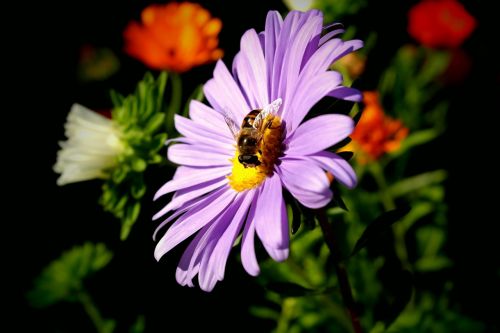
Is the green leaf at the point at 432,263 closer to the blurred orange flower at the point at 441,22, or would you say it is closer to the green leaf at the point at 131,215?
the blurred orange flower at the point at 441,22

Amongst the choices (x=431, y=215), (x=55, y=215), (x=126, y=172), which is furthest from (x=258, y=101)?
(x=55, y=215)

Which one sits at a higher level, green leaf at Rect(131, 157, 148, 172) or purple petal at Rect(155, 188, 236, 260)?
green leaf at Rect(131, 157, 148, 172)

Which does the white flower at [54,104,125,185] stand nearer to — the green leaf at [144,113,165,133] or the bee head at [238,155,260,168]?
the green leaf at [144,113,165,133]

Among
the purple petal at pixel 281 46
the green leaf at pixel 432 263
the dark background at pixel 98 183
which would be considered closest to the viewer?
the purple petal at pixel 281 46

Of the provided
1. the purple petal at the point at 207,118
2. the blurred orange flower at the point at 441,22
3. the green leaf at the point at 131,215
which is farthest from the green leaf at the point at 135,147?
the blurred orange flower at the point at 441,22

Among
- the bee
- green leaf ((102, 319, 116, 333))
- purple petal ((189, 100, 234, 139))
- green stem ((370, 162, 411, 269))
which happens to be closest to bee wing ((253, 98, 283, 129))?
the bee
